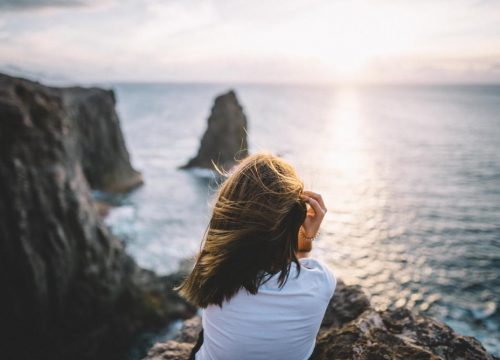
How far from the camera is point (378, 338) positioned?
3.41 metres

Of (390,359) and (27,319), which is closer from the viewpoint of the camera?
(390,359)

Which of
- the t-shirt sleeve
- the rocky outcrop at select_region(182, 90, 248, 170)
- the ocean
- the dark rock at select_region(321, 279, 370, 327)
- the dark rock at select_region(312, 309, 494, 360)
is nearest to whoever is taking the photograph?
the t-shirt sleeve

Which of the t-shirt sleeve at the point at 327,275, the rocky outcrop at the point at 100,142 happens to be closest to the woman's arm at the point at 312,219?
the t-shirt sleeve at the point at 327,275

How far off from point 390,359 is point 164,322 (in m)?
12.7

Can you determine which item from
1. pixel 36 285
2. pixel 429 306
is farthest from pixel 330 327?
pixel 429 306

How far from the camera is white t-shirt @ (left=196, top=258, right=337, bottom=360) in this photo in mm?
2504

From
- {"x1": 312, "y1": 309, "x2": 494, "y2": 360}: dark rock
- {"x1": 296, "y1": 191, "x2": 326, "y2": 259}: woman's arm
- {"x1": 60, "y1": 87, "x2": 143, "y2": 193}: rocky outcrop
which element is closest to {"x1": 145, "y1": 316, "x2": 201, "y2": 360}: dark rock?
{"x1": 312, "y1": 309, "x2": 494, "y2": 360}: dark rock

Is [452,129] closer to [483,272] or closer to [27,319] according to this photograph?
[483,272]

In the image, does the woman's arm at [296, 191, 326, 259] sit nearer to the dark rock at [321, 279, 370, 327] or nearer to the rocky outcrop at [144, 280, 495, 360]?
the rocky outcrop at [144, 280, 495, 360]

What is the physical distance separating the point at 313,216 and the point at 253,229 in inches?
31.4

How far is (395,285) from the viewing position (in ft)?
58.3

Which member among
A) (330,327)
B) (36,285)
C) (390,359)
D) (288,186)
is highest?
(288,186)

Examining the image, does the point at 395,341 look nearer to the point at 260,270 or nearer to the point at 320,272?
the point at 320,272

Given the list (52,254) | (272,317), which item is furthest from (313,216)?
(52,254)
